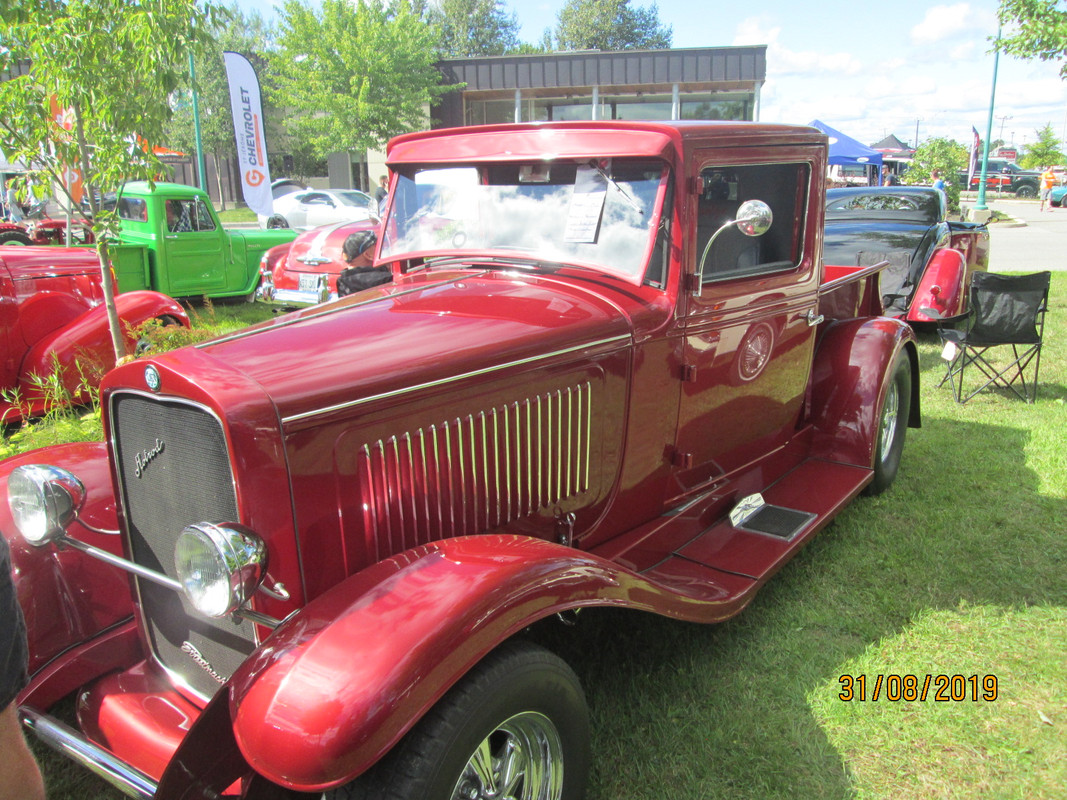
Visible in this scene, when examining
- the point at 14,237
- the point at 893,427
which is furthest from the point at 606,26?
the point at 893,427

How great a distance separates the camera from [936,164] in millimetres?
21891

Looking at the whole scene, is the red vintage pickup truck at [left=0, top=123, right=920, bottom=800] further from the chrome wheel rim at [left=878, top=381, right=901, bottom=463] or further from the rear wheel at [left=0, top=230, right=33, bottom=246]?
the rear wheel at [left=0, top=230, right=33, bottom=246]

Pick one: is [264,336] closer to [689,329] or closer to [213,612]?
[213,612]

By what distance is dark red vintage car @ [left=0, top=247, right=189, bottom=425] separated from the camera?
5.79m

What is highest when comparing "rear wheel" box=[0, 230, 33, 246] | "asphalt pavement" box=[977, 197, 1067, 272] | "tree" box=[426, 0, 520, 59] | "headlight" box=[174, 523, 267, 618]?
"tree" box=[426, 0, 520, 59]

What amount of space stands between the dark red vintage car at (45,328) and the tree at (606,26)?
170 feet

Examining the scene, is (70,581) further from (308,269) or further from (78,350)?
(308,269)

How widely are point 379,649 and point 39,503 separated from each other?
1.32 meters

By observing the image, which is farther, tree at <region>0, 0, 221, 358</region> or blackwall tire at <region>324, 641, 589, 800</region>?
tree at <region>0, 0, 221, 358</region>

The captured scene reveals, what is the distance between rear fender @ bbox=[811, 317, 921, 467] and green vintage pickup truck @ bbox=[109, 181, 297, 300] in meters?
8.08

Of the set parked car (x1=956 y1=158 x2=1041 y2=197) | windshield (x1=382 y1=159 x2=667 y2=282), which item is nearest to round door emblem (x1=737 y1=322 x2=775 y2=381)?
windshield (x1=382 y1=159 x2=667 y2=282)

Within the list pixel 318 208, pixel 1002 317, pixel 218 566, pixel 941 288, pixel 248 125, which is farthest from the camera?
pixel 318 208

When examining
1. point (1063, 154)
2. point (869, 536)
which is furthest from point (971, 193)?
point (869, 536)

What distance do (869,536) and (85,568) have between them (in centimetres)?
349
